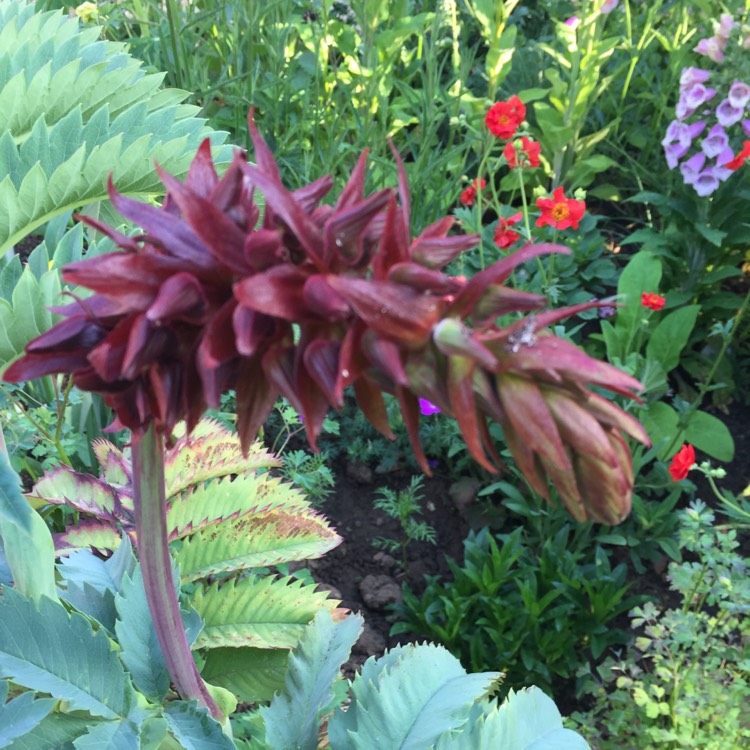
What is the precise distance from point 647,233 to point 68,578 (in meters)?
2.47

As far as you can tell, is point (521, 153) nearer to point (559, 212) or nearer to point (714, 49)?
point (559, 212)

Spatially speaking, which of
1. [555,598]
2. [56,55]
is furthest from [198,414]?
[555,598]

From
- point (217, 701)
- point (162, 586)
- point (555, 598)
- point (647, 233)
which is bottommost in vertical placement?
point (555, 598)

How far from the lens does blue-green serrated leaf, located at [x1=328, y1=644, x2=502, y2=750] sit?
2.61ft

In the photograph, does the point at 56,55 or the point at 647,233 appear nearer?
the point at 56,55

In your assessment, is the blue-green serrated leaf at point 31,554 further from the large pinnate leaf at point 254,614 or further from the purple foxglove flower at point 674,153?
the purple foxglove flower at point 674,153

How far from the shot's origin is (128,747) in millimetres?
682

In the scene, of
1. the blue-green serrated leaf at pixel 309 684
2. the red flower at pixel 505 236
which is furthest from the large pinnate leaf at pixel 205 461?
the red flower at pixel 505 236

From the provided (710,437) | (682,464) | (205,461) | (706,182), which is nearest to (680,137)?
(706,182)

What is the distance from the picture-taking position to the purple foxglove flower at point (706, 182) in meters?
2.63

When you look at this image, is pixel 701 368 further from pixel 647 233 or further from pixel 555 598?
pixel 555 598

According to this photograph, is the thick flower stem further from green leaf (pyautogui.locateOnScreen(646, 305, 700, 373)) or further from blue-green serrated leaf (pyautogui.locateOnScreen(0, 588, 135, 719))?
green leaf (pyautogui.locateOnScreen(646, 305, 700, 373))

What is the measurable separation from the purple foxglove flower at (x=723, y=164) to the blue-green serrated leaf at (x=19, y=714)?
8.17 ft

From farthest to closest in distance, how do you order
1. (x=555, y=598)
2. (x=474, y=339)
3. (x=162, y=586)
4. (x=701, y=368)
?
(x=701, y=368) < (x=555, y=598) < (x=162, y=586) < (x=474, y=339)
